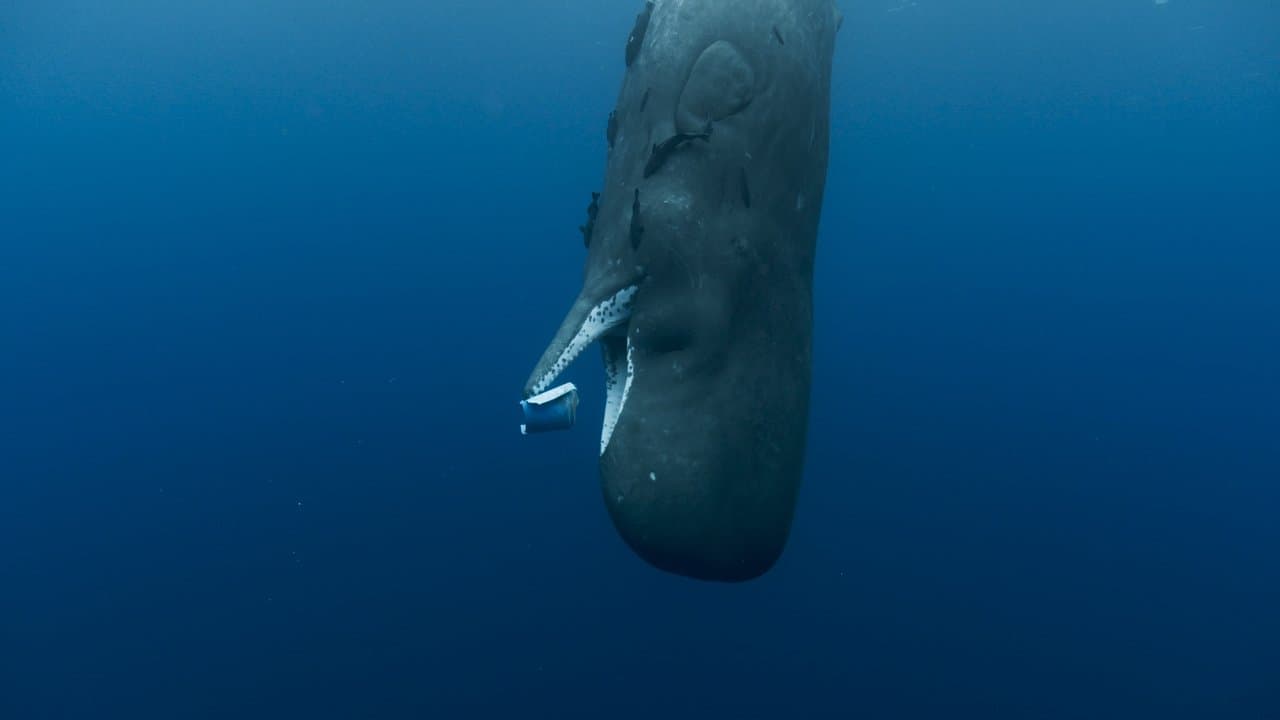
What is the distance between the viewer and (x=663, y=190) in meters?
3.82

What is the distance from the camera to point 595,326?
12.5 ft

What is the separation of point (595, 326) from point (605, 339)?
391 millimetres

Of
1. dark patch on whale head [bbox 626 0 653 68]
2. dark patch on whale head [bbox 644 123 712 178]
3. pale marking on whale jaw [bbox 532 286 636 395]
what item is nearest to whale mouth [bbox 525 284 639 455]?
pale marking on whale jaw [bbox 532 286 636 395]

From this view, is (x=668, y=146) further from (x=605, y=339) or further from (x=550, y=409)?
(x=550, y=409)

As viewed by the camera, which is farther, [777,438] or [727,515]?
[777,438]

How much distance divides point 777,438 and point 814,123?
184 centimetres

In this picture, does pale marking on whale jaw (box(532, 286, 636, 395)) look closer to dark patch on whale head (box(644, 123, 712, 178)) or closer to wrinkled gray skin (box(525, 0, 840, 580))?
wrinkled gray skin (box(525, 0, 840, 580))

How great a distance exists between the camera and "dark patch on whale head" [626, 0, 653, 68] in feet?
13.9

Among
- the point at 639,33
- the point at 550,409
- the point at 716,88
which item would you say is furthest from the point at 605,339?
the point at 639,33

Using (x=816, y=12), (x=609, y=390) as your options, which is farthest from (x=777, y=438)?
(x=816, y=12)

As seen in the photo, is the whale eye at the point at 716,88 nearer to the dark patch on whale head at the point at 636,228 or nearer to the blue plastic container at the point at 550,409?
the dark patch on whale head at the point at 636,228

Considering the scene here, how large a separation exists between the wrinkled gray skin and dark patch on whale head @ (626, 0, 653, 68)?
0.27ft

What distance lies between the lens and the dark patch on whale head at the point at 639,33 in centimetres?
423

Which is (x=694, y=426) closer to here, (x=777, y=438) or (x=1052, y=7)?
(x=777, y=438)
